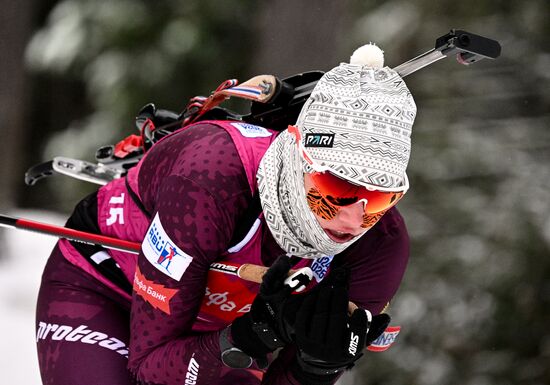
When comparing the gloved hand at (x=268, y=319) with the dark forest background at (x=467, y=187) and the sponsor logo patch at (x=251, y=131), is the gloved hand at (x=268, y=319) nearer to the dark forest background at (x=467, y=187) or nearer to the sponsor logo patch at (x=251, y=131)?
the sponsor logo patch at (x=251, y=131)

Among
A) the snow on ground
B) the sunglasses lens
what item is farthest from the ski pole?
the snow on ground

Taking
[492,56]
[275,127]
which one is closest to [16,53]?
[275,127]

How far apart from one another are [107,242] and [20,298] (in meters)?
2.83

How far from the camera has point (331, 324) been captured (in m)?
1.78

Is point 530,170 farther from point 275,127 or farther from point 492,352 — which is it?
point 275,127

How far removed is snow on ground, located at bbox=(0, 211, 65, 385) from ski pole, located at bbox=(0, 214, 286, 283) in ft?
4.95

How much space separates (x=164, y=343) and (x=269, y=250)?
1.10ft

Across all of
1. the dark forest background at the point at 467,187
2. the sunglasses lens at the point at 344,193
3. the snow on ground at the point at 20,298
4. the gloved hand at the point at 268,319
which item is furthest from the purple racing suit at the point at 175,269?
the dark forest background at the point at 467,187

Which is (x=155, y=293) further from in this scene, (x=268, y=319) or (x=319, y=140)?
(x=319, y=140)

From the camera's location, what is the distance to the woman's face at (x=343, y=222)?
187 centimetres

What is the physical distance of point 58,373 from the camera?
87.9 inches

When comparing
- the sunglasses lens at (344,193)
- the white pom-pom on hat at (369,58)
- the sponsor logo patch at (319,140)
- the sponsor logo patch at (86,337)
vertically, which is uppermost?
the white pom-pom on hat at (369,58)

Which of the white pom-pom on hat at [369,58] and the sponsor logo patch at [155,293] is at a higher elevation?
the white pom-pom on hat at [369,58]

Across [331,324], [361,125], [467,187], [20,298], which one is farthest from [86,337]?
[467,187]
